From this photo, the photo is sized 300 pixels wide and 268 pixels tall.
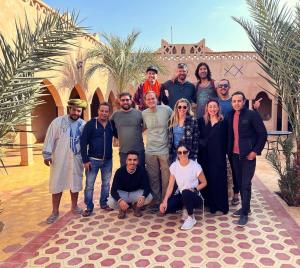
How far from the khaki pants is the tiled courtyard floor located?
37cm

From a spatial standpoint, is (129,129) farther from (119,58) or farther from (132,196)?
(119,58)

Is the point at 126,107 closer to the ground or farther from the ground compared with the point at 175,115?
farther from the ground

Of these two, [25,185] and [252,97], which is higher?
[252,97]

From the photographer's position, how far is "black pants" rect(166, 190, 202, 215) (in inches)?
164

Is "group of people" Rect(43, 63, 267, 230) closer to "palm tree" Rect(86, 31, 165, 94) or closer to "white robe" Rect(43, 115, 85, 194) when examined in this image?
"white robe" Rect(43, 115, 85, 194)

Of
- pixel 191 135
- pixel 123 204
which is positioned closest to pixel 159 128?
pixel 191 135

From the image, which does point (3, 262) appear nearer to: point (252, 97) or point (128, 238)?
point (128, 238)

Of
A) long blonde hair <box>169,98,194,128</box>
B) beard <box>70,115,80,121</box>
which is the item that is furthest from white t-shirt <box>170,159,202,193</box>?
beard <box>70,115,80,121</box>

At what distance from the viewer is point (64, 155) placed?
14.6ft

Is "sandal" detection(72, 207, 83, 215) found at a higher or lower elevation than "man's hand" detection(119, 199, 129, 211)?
lower

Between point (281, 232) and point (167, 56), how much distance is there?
14.3m

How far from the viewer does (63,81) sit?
410 inches

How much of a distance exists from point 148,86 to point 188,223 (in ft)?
7.87

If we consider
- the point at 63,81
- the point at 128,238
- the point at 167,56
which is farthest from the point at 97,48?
the point at 128,238
